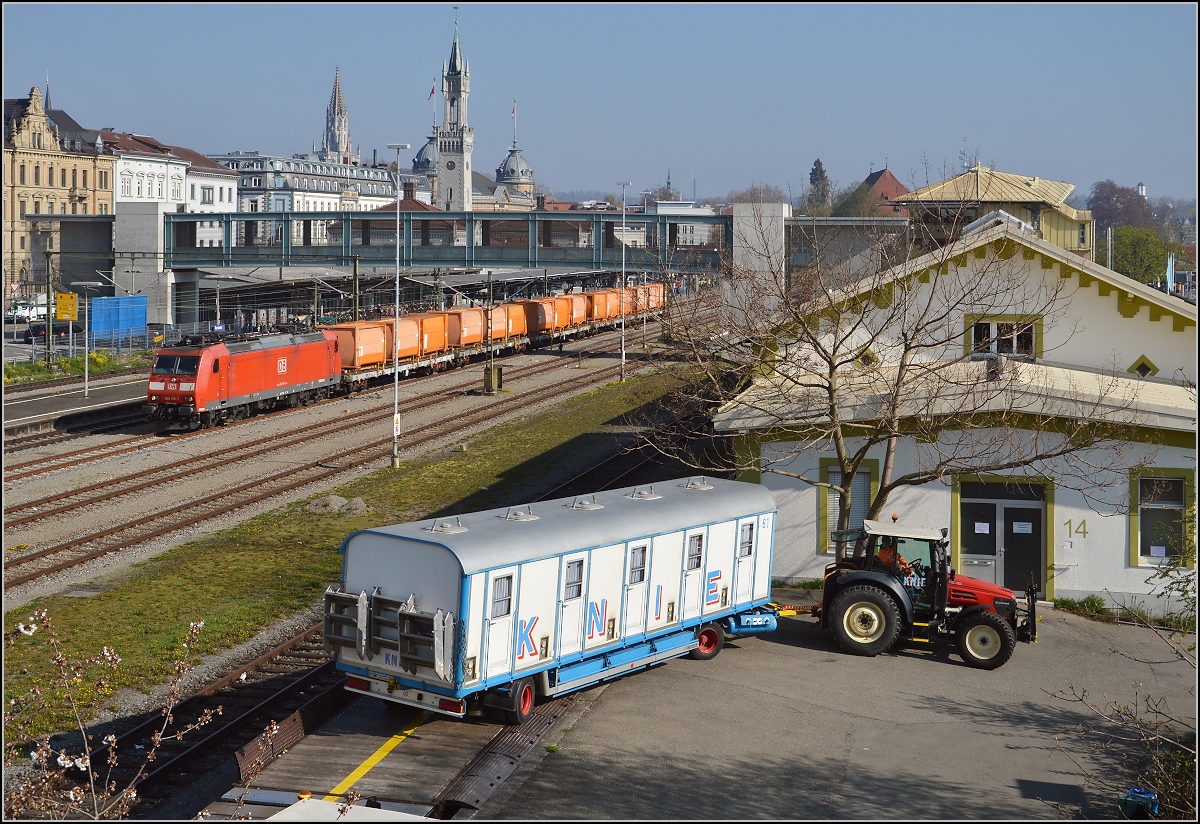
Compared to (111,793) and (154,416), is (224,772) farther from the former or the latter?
(154,416)

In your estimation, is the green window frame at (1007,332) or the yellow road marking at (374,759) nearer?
the yellow road marking at (374,759)

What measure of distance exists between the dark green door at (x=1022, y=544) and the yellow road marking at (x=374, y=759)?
11.8 meters

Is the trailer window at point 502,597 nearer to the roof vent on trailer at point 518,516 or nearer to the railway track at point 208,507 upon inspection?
the roof vent on trailer at point 518,516

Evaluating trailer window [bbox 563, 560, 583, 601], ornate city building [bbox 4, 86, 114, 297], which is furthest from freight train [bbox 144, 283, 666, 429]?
ornate city building [bbox 4, 86, 114, 297]

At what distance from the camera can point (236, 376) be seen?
3997 centimetres

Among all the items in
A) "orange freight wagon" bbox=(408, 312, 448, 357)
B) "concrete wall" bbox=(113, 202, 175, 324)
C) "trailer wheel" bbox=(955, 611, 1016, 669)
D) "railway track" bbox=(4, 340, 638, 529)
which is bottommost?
"trailer wheel" bbox=(955, 611, 1016, 669)

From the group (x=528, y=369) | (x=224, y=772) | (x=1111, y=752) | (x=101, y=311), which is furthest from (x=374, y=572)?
(x=101, y=311)

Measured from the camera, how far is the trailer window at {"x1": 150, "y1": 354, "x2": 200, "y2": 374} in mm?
37844

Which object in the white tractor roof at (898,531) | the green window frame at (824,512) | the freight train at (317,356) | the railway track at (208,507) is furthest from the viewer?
the freight train at (317,356)

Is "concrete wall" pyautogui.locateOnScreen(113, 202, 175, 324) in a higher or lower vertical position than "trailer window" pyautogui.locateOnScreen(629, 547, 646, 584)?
higher

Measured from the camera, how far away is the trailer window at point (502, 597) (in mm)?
14305

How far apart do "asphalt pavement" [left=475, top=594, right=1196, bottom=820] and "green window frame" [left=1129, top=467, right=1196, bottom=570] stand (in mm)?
1987

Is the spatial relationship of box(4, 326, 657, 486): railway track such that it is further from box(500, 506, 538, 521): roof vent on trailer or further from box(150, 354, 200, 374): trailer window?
box(500, 506, 538, 521): roof vent on trailer

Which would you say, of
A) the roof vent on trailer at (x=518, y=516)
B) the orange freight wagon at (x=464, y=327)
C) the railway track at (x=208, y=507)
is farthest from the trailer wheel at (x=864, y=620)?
the orange freight wagon at (x=464, y=327)
